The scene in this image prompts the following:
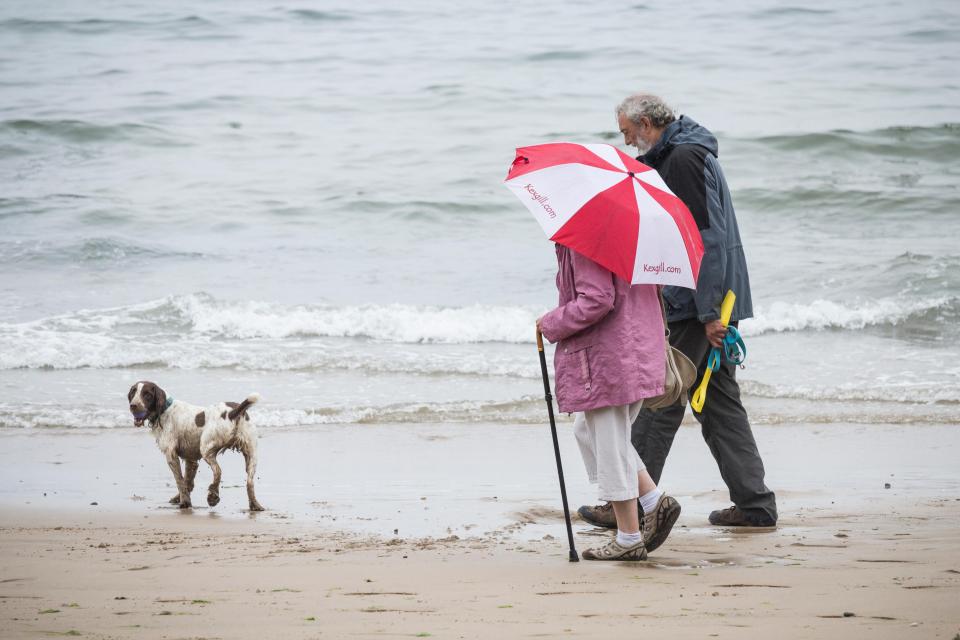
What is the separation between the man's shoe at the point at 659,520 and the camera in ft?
15.5

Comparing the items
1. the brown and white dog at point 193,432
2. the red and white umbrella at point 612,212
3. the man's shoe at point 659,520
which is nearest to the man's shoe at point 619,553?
the man's shoe at point 659,520

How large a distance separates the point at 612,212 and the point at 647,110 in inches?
38.1

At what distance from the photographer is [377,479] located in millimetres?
6715

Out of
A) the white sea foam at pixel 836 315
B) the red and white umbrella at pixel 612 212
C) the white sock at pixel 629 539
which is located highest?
the red and white umbrella at pixel 612 212

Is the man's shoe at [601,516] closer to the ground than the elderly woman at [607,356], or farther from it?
closer to the ground

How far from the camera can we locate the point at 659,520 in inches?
186

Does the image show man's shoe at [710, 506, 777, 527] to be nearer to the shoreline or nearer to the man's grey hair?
the shoreline

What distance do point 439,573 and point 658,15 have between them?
27582 mm

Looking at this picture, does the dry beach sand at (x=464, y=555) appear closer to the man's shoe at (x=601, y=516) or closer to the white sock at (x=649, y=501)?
the man's shoe at (x=601, y=516)

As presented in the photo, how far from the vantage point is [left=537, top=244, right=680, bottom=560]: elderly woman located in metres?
4.24

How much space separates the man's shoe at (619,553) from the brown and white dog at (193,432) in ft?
7.20

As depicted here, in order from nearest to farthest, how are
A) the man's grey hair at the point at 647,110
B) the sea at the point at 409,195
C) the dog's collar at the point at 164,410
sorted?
the man's grey hair at the point at 647,110
the dog's collar at the point at 164,410
the sea at the point at 409,195

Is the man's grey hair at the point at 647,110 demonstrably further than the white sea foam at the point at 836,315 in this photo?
No

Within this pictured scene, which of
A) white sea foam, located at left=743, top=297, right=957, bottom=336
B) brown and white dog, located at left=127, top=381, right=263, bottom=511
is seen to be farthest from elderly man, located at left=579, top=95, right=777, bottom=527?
white sea foam, located at left=743, top=297, right=957, bottom=336
